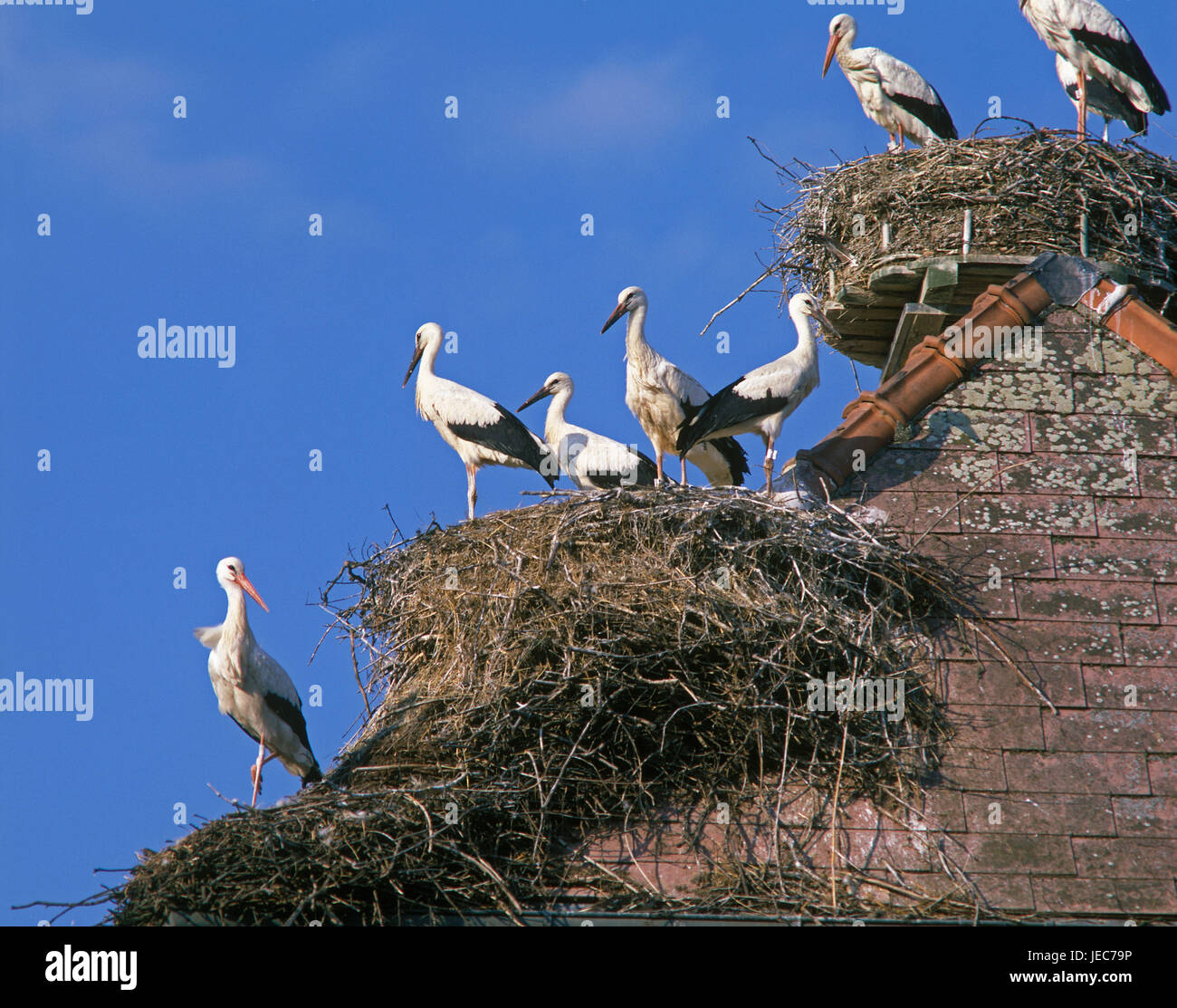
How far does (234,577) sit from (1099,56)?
7719 mm

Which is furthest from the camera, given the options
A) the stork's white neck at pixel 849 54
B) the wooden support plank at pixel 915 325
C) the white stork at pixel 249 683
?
the stork's white neck at pixel 849 54

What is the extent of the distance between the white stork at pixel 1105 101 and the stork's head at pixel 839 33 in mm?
2112

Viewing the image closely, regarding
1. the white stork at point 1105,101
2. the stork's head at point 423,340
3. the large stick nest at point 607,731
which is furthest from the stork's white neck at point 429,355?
the white stork at point 1105,101

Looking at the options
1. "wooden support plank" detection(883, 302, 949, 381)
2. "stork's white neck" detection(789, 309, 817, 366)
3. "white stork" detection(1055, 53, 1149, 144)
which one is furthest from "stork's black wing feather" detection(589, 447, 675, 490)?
"white stork" detection(1055, 53, 1149, 144)

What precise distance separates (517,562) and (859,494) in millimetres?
1615

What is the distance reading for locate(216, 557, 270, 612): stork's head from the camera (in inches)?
370

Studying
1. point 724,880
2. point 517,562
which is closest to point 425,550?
point 517,562

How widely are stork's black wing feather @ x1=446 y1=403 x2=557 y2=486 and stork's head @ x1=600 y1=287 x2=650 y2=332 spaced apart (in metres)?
0.88

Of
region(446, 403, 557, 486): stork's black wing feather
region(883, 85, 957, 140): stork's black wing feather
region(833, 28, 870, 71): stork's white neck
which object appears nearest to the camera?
region(446, 403, 557, 486): stork's black wing feather

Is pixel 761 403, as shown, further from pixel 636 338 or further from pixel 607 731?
pixel 607 731

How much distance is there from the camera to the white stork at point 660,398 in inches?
384

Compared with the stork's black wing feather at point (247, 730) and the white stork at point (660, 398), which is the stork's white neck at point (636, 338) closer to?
the white stork at point (660, 398)

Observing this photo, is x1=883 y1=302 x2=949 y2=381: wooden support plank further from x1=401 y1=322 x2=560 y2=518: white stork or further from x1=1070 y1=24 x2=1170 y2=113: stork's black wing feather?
x1=1070 y1=24 x2=1170 y2=113: stork's black wing feather
